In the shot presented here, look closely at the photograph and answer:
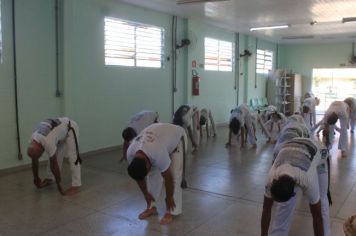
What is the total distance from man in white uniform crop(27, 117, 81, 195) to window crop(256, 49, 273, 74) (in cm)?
975

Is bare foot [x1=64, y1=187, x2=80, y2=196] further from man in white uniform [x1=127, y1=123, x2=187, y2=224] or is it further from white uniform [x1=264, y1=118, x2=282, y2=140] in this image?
white uniform [x1=264, y1=118, x2=282, y2=140]

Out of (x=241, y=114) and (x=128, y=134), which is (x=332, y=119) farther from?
(x=128, y=134)

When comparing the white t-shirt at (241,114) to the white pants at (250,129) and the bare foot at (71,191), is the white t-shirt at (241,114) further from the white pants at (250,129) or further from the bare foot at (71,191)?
the bare foot at (71,191)

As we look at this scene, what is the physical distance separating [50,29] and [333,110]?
5.55m

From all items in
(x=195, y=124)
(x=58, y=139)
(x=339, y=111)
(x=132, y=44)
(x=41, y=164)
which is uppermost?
(x=132, y=44)

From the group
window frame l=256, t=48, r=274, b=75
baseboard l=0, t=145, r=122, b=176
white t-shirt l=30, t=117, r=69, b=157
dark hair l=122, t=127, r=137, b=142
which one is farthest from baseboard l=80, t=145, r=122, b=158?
window frame l=256, t=48, r=274, b=75

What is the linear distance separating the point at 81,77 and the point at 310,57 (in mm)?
10921

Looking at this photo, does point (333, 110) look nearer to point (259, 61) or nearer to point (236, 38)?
point (236, 38)

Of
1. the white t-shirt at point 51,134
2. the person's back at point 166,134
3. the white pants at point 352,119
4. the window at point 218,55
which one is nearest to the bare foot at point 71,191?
the white t-shirt at point 51,134

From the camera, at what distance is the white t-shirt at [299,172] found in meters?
2.47

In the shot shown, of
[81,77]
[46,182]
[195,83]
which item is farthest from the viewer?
[195,83]

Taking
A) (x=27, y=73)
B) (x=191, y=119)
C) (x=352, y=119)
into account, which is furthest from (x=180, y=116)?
(x=352, y=119)

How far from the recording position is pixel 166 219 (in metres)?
3.72

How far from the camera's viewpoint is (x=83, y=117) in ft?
22.2
